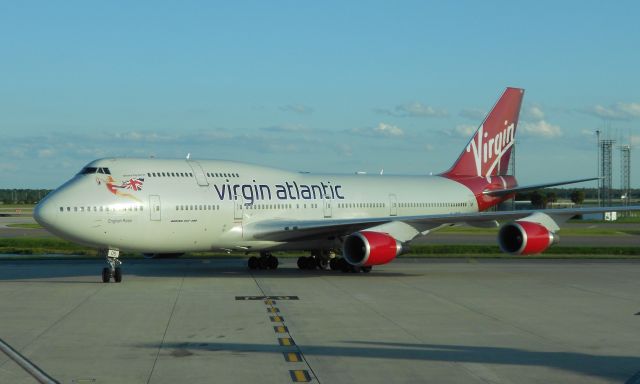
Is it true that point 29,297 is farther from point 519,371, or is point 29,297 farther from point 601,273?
point 601,273

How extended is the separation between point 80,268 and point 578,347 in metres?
22.6

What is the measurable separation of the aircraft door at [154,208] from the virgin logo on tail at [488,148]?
16652 millimetres

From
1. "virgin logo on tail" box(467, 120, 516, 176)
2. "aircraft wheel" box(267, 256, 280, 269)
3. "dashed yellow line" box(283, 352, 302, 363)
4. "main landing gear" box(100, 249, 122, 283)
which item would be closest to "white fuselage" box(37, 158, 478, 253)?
"main landing gear" box(100, 249, 122, 283)

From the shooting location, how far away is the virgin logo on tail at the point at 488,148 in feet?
127

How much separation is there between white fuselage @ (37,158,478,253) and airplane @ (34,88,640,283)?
0.03 m

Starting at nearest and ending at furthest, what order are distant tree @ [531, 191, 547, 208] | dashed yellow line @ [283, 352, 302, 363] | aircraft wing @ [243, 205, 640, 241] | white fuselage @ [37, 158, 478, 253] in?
dashed yellow line @ [283, 352, 302, 363] < white fuselage @ [37, 158, 478, 253] < aircraft wing @ [243, 205, 640, 241] < distant tree @ [531, 191, 547, 208]

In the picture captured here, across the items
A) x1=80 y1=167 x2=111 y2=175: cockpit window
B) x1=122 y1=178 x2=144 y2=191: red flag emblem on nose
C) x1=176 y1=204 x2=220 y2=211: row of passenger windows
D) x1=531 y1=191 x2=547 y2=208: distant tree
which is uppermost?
x1=531 y1=191 x2=547 y2=208: distant tree

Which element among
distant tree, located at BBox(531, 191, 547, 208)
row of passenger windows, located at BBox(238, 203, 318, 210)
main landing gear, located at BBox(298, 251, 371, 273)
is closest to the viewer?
row of passenger windows, located at BBox(238, 203, 318, 210)

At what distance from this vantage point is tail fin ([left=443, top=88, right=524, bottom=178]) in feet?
127

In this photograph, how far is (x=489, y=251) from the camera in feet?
142

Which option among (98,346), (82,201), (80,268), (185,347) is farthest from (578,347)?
(80,268)

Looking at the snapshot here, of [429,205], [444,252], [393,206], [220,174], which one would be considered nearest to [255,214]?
[220,174]

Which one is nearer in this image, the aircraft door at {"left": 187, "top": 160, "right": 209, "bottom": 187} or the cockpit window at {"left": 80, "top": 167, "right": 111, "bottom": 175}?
the cockpit window at {"left": 80, "top": 167, "right": 111, "bottom": 175}

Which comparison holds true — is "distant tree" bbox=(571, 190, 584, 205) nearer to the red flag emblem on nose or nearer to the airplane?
the airplane
